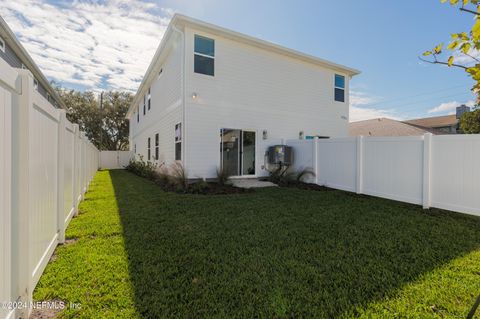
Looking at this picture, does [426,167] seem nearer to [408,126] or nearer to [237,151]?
[237,151]

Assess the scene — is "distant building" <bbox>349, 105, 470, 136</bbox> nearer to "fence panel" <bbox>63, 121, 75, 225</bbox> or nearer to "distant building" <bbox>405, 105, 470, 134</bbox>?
"distant building" <bbox>405, 105, 470, 134</bbox>

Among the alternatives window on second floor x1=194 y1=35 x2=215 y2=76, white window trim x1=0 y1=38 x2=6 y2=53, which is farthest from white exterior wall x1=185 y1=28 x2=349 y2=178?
white window trim x1=0 y1=38 x2=6 y2=53

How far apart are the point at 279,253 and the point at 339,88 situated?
37.9ft

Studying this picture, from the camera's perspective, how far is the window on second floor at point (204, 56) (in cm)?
836

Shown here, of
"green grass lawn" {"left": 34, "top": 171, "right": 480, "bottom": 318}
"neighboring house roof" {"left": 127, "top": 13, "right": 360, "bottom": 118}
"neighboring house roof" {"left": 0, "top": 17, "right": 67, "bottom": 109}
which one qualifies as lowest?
"green grass lawn" {"left": 34, "top": 171, "right": 480, "bottom": 318}

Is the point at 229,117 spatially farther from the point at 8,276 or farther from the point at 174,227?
the point at 8,276

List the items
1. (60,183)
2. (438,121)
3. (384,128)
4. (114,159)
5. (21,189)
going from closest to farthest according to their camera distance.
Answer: (21,189) < (60,183) < (384,128) < (114,159) < (438,121)

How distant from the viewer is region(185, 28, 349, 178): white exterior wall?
8.38 metres

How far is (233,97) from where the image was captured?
9.19m

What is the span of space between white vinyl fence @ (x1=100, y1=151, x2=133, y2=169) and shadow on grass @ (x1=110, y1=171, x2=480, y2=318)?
17770mm

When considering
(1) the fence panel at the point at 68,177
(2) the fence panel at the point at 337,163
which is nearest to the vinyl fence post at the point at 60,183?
(1) the fence panel at the point at 68,177

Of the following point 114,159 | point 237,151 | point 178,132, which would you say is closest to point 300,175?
point 237,151

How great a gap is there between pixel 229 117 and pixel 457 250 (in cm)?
743

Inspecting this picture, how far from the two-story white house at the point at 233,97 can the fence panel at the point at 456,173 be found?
5892mm
